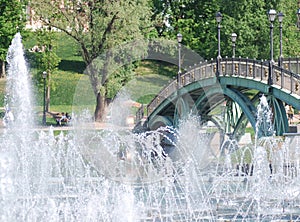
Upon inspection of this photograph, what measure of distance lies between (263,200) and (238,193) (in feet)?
9.05

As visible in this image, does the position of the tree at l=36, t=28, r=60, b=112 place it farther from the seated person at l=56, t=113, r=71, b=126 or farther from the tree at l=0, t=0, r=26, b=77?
the tree at l=0, t=0, r=26, b=77

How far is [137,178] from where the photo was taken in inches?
1495

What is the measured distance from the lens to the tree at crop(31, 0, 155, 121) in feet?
173

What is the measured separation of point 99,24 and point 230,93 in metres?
18.5

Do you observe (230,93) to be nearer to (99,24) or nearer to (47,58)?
(99,24)

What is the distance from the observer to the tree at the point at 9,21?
2440 inches

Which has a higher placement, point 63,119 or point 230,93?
point 63,119

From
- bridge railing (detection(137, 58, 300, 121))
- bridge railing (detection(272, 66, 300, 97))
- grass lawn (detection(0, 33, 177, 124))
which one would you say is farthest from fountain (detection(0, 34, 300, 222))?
grass lawn (detection(0, 33, 177, 124))

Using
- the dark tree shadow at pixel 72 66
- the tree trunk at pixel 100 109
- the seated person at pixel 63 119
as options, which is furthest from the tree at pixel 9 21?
the tree trunk at pixel 100 109

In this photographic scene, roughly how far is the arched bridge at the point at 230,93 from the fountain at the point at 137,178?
657mm

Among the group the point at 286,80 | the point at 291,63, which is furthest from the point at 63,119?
the point at 286,80

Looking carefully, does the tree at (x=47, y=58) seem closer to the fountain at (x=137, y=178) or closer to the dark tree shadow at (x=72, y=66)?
the fountain at (x=137, y=178)

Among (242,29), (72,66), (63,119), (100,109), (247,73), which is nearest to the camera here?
(247,73)

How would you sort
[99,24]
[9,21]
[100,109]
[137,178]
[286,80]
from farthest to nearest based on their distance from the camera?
[9,21], [100,109], [99,24], [137,178], [286,80]
